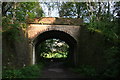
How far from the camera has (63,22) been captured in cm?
1305

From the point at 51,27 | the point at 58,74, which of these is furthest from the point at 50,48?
the point at 58,74

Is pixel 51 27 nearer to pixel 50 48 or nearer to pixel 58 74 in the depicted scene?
pixel 58 74

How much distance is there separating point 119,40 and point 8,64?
648 cm

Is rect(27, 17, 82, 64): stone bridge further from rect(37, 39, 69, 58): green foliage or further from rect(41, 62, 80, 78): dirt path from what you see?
rect(37, 39, 69, 58): green foliage

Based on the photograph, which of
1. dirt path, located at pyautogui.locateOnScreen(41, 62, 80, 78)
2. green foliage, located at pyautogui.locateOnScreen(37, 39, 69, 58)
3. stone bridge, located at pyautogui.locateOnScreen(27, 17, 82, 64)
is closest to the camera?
dirt path, located at pyautogui.locateOnScreen(41, 62, 80, 78)

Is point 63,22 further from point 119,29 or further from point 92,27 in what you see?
point 119,29

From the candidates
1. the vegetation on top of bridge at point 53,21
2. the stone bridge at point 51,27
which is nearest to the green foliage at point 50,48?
the stone bridge at point 51,27

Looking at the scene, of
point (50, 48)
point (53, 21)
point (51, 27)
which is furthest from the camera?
point (50, 48)

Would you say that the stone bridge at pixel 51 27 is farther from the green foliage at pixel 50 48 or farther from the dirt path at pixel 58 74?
the green foliage at pixel 50 48

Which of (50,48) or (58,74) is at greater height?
(50,48)

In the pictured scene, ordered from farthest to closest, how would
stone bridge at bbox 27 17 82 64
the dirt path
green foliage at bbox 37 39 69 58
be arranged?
green foliage at bbox 37 39 69 58 < stone bridge at bbox 27 17 82 64 < the dirt path

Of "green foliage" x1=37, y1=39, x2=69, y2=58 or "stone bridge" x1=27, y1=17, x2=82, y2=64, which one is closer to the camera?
"stone bridge" x1=27, y1=17, x2=82, y2=64

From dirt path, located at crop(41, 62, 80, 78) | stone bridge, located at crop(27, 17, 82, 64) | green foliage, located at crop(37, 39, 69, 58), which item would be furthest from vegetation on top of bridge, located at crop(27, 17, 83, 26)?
green foliage, located at crop(37, 39, 69, 58)

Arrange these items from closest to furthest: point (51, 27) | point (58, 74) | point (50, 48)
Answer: point (58, 74)
point (51, 27)
point (50, 48)
